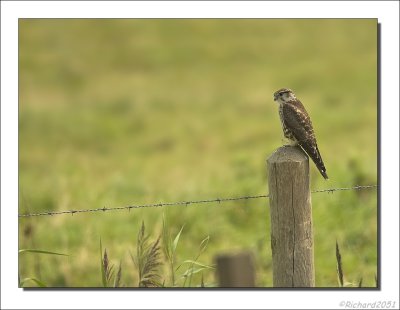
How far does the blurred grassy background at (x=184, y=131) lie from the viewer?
9.98m

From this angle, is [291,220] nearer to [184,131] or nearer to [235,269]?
[235,269]

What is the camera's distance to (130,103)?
21.1 metres

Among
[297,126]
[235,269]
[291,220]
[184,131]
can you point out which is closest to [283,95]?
[297,126]

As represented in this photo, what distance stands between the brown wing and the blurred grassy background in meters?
1.87

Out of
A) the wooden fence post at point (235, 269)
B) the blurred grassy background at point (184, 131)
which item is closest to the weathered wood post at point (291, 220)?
the wooden fence post at point (235, 269)

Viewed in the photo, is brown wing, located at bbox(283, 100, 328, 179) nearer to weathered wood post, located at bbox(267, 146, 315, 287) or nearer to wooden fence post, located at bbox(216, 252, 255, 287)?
weathered wood post, located at bbox(267, 146, 315, 287)

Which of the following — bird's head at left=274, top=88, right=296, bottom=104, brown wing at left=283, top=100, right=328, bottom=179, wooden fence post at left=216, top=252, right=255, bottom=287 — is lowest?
wooden fence post at left=216, top=252, right=255, bottom=287

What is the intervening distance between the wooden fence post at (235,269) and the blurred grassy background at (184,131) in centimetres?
313

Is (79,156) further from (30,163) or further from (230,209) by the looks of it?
(230,209)

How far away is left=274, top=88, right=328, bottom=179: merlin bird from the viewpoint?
240 inches

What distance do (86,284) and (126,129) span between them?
32.9ft

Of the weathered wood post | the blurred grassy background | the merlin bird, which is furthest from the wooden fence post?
the blurred grassy background

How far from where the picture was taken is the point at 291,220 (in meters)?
5.33

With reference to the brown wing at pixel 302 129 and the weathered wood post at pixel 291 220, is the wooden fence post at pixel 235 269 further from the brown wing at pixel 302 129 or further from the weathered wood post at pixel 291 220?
the brown wing at pixel 302 129
